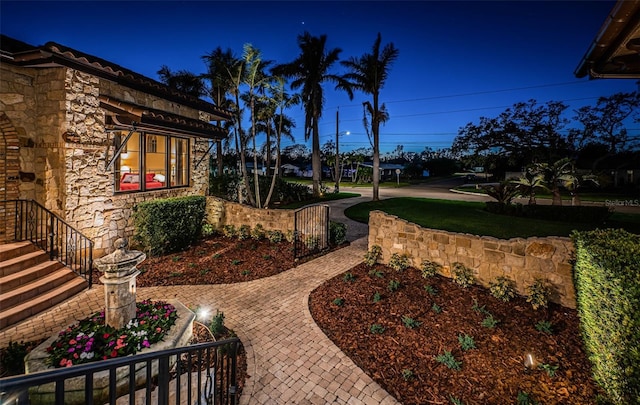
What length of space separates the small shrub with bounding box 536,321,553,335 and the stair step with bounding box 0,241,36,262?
9.83 m

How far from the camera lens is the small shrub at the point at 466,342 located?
4289 millimetres

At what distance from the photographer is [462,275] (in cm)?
606

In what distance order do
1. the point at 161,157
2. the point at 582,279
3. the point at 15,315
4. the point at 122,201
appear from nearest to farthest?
1. the point at 582,279
2. the point at 15,315
3. the point at 122,201
4. the point at 161,157

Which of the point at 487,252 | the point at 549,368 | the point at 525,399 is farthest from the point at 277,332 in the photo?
the point at 487,252

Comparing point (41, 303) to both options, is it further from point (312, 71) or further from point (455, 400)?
point (312, 71)

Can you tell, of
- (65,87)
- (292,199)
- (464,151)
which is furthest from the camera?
(464,151)

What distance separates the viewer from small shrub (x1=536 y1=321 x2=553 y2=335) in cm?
443

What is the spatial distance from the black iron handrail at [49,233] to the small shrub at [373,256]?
6423 millimetres

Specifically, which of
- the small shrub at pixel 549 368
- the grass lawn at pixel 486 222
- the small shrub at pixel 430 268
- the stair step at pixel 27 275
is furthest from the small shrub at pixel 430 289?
the stair step at pixel 27 275

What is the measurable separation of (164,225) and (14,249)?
3093 mm

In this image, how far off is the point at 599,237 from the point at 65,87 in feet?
34.4

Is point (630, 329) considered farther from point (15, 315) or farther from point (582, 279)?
point (15, 315)

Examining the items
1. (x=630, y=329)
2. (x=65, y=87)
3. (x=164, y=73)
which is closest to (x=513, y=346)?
(x=630, y=329)

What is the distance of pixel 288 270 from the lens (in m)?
7.75
